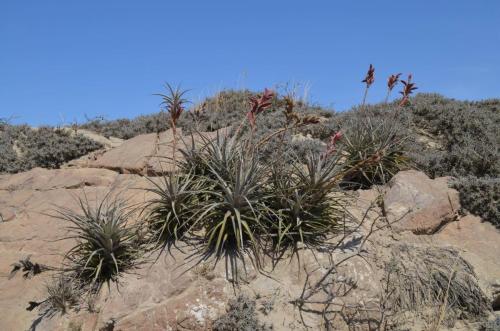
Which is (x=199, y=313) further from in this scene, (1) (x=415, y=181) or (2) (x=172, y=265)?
(1) (x=415, y=181)

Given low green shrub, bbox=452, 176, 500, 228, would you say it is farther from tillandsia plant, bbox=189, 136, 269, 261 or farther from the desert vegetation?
tillandsia plant, bbox=189, 136, 269, 261

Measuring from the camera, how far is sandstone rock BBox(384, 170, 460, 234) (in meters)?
6.24

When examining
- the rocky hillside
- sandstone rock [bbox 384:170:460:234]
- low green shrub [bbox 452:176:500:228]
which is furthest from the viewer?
low green shrub [bbox 452:176:500:228]

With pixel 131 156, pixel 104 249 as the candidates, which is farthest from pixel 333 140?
pixel 131 156

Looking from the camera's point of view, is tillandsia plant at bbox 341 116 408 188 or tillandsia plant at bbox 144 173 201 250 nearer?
tillandsia plant at bbox 144 173 201 250

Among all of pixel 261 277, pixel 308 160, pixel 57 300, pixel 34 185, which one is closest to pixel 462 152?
pixel 308 160

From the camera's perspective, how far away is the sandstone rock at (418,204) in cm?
624

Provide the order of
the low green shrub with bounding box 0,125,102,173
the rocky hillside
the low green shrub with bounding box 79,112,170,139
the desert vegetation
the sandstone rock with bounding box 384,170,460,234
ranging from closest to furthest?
the rocky hillside → the desert vegetation → the sandstone rock with bounding box 384,170,460,234 → the low green shrub with bounding box 0,125,102,173 → the low green shrub with bounding box 79,112,170,139

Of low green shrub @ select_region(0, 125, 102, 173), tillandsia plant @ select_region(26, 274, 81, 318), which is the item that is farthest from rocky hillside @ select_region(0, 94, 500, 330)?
low green shrub @ select_region(0, 125, 102, 173)

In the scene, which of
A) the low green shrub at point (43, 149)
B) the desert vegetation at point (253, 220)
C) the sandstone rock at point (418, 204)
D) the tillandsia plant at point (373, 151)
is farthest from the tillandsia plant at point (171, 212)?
the low green shrub at point (43, 149)

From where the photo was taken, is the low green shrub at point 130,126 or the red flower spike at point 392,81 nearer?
the red flower spike at point 392,81

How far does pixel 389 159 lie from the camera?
7223 mm

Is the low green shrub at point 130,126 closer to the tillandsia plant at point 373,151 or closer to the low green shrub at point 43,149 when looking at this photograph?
the low green shrub at point 43,149

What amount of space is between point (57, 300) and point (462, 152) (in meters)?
6.36
